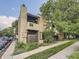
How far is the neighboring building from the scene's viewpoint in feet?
107

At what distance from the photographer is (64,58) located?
16.2 m

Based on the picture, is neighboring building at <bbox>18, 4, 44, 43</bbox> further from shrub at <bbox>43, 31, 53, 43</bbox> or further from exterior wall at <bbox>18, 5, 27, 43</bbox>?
shrub at <bbox>43, 31, 53, 43</bbox>

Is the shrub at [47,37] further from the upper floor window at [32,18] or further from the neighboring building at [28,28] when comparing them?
the upper floor window at [32,18]

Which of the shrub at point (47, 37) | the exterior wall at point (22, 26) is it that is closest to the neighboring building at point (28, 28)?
the exterior wall at point (22, 26)

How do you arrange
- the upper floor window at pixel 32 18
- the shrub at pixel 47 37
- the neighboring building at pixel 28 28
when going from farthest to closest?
1. the upper floor window at pixel 32 18
2. the shrub at pixel 47 37
3. the neighboring building at pixel 28 28

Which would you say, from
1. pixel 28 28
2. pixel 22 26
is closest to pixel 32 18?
pixel 28 28

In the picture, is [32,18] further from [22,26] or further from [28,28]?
[22,26]

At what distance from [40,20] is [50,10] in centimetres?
736

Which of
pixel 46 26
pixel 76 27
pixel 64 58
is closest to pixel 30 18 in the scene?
pixel 46 26

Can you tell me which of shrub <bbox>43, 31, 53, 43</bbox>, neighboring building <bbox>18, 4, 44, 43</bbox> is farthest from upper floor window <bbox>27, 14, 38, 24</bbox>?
shrub <bbox>43, 31, 53, 43</bbox>

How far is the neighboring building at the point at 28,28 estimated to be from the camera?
1287 inches

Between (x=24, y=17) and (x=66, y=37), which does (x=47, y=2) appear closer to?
(x=66, y=37)

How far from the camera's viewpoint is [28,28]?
3744 cm

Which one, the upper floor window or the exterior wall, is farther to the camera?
the upper floor window
